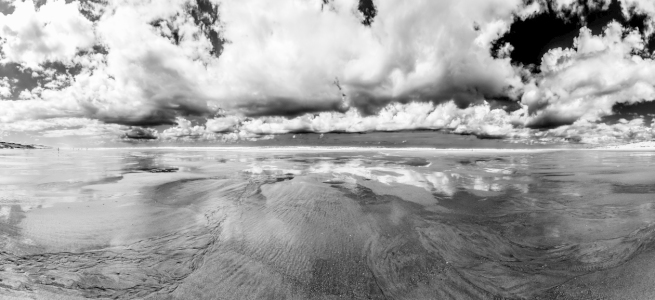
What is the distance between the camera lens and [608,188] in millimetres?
12586

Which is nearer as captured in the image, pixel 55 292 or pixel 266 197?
pixel 55 292

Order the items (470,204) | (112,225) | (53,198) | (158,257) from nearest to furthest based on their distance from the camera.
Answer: (158,257), (112,225), (470,204), (53,198)

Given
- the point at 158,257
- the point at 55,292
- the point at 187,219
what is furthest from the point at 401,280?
the point at 187,219

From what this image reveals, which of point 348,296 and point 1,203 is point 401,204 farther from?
point 1,203

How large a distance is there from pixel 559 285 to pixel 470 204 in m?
5.66

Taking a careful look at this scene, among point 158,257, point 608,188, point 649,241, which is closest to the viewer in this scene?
point 158,257

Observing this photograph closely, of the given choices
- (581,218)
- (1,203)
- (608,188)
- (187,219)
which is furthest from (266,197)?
(608,188)

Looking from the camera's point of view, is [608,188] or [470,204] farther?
[608,188]

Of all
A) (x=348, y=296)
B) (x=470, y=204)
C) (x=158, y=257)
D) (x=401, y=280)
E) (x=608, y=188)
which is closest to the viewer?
(x=348, y=296)

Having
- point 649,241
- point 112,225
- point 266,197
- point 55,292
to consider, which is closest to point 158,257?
point 55,292

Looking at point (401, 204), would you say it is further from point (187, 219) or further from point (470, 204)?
point (187, 219)

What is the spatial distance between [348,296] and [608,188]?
627 inches

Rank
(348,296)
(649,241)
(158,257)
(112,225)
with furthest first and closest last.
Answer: (112,225) → (649,241) → (158,257) → (348,296)

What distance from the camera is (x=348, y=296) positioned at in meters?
4.17
